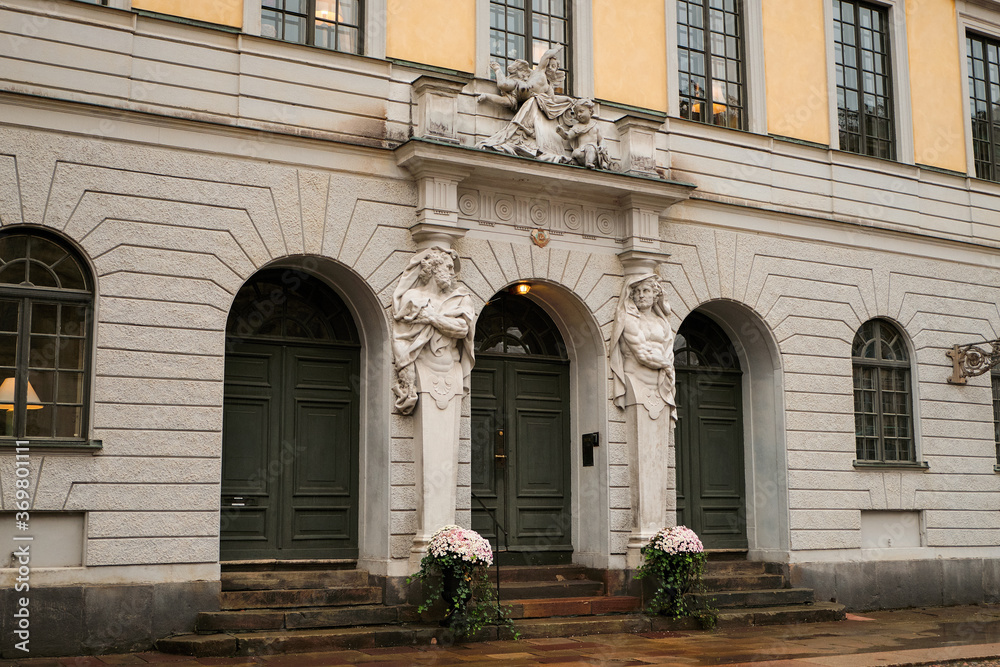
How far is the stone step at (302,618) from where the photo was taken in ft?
34.1

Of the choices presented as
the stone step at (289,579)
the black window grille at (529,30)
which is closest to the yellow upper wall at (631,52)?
the black window grille at (529,30)

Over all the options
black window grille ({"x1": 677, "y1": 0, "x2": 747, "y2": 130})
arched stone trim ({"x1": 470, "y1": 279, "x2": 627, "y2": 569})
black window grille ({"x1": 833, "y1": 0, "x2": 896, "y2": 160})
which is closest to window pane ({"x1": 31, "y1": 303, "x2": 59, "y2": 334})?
arched stone trim ({"x1": 470, "y1": 279, "x2": 627, "y2": 569})

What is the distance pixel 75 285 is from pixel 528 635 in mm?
5924

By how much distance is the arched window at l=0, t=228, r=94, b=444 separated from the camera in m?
10.2

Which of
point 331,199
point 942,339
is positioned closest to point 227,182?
point 331,199

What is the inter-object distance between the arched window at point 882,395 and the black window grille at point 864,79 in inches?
112

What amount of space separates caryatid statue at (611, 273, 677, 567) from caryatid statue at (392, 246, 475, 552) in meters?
2.21

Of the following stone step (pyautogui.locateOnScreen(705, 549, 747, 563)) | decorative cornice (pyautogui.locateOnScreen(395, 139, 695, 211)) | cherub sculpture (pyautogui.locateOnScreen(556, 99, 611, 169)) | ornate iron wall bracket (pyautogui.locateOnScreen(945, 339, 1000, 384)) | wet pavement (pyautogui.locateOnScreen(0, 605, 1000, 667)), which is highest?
cherub sculpture (pyautogui.locateOnScreen(556, 99, 611, 169))

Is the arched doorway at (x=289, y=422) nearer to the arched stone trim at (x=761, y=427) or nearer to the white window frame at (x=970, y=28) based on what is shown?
the arched stone trim at (x=761, y=427)

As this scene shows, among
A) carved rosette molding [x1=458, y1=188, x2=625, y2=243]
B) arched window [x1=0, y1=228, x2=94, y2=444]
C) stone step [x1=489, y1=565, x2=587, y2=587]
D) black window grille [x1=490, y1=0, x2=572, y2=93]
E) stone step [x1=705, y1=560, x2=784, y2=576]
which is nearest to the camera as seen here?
arched window [x1=0, y1=228, x2=94, y2=444]

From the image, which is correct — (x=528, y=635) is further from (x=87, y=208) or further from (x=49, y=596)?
(x=87, y=208)

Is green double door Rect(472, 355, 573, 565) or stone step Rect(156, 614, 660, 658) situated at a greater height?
green double door Rect(472, 355, 573, 565)

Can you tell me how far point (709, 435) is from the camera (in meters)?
14.8

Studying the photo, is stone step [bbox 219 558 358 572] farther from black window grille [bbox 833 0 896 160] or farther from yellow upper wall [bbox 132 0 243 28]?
black window grille [bbox 833 0 896 160]
